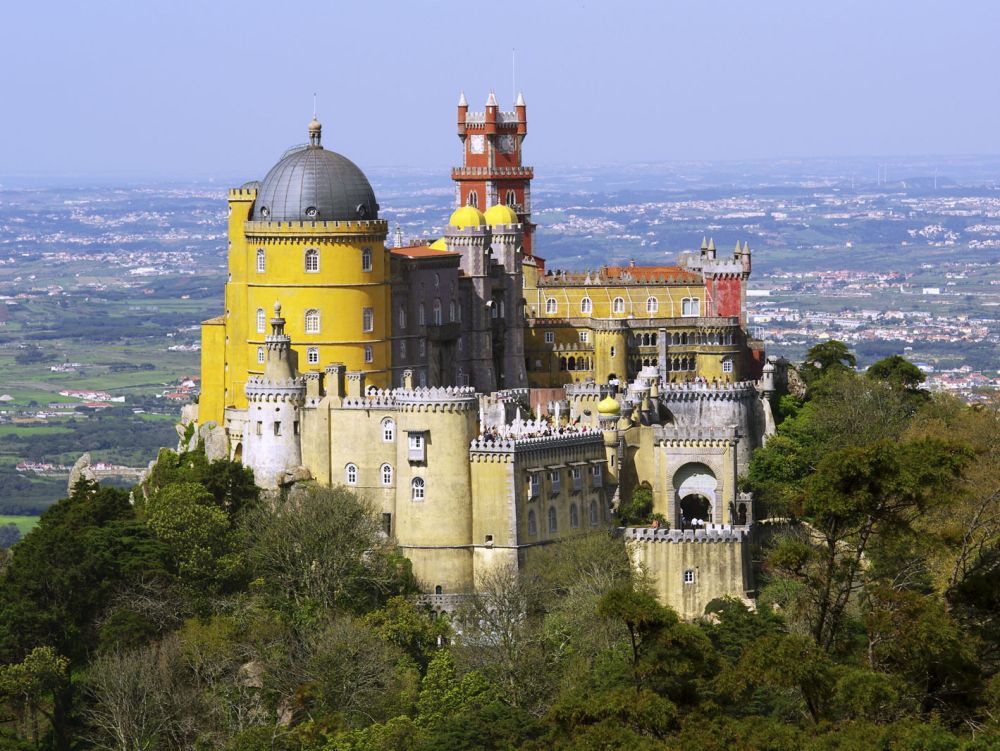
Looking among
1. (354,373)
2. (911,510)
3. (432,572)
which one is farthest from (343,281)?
(911,510)

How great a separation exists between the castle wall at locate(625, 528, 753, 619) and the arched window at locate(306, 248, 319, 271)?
1860cm

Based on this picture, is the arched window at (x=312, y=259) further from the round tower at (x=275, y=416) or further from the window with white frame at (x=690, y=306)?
the window with white frame at (x=690, y=306)

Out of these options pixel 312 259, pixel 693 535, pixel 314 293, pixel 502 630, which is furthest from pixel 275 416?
pixel 693 535

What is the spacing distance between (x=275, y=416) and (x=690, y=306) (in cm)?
2991

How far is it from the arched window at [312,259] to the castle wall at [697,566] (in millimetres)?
18596

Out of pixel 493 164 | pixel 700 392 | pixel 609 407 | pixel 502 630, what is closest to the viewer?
pixel 502 630

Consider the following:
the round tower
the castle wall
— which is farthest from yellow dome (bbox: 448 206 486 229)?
the castle wall

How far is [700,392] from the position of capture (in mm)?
109312

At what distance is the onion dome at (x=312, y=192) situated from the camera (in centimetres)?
10281

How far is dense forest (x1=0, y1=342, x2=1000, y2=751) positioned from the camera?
7006 centimetres

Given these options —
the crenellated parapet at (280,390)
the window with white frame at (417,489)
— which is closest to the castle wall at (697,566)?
the window with white frame at (417,489)

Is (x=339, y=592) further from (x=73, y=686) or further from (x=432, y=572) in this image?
(x=73, y=686)

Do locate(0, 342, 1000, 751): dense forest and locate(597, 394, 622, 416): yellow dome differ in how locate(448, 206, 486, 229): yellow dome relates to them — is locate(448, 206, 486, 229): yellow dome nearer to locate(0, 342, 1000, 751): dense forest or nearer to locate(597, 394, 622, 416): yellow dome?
locate(597, 394, 622, 416): yellow dome

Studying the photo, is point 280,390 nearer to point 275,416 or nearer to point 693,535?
point 275,416
